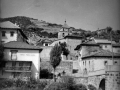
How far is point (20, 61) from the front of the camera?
1220 inches

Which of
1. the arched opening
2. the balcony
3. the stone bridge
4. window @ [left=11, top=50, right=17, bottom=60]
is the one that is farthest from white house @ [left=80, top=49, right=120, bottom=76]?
window @ [left=11, top=50, right=17, bottom=60]

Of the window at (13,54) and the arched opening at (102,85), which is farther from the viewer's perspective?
the window at (13,54)

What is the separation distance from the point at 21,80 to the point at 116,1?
1496cm

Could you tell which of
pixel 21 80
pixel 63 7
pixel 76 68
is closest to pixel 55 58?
pixel 76 68

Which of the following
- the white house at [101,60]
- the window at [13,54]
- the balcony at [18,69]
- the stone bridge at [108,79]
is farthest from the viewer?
the white house at [101,60]

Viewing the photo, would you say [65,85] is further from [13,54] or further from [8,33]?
[8,33]

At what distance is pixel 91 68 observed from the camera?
34.9 m

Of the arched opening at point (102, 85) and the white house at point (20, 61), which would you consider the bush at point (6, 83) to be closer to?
the white house at point (20, 61)

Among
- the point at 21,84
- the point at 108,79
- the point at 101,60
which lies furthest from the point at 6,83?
the point at 101,60

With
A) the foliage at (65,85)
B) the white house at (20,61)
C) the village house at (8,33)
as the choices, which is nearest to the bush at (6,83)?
the white house at (20,61)

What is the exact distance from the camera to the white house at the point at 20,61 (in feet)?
99.4

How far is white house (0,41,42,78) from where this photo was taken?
3030cm

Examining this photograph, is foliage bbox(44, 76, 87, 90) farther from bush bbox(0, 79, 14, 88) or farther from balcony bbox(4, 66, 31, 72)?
balcony bbox(4, 66, 31, 72)

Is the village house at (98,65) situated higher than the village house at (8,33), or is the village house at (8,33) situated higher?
the village house at (8,33)
